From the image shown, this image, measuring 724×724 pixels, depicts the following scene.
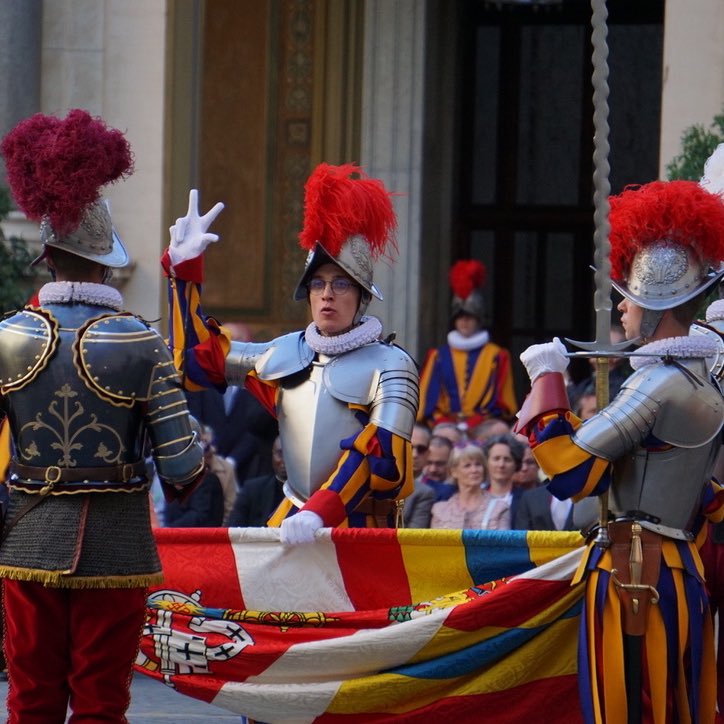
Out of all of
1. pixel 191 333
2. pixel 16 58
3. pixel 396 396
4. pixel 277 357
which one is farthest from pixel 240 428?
pixel 396 396

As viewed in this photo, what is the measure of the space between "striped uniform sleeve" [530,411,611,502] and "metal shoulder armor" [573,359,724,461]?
3 cm

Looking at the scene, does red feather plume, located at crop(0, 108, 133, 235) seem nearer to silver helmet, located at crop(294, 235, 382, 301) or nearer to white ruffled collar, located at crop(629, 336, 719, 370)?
silver helmet, located at crop(294, 235, 382, 301)

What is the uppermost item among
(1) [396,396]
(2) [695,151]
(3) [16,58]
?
(3) [16,58]

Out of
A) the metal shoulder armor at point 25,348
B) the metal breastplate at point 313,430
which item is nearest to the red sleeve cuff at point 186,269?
the metal breastplate at point 313,430

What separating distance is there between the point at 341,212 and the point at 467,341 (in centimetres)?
642

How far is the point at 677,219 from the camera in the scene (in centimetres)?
538

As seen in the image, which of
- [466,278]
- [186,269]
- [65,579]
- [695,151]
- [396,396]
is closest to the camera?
[65,579]

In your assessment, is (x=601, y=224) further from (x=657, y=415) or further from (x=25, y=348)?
(x=25, y=348)

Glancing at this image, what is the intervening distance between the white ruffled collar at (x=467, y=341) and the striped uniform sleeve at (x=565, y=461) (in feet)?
24.3

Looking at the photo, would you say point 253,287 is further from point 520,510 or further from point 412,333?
point 520,510

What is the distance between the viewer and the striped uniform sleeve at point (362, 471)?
6105 mm

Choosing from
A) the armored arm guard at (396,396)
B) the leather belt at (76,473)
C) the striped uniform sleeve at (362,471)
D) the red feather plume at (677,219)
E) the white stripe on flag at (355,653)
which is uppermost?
the red feather plume at (677,219)

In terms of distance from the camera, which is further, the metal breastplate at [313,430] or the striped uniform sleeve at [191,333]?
the striped uniform sleeve at [191,333]

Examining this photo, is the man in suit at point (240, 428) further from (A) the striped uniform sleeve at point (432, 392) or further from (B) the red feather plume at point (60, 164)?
(B) the red feather plume at point (60, 164)
